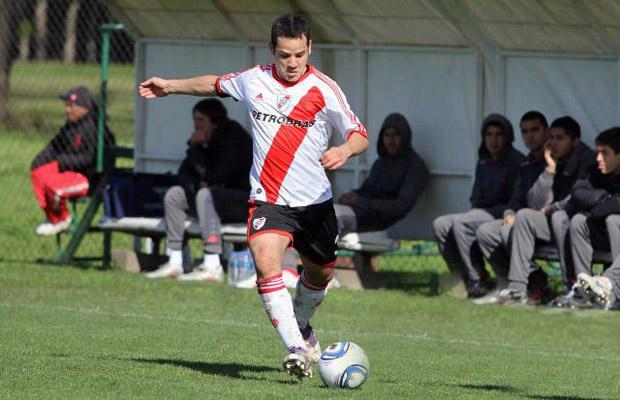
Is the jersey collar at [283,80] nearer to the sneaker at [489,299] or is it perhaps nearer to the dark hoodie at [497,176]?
the sneaker at [489,299]

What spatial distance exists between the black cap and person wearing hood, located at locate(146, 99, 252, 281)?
1.87m

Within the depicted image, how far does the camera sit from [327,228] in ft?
28.7

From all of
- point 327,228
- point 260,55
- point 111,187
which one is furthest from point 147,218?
point 327,228

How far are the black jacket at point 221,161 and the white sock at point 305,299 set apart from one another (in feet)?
20.0

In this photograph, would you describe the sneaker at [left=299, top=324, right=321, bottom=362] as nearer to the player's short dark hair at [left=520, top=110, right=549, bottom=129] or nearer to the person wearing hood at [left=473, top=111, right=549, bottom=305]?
the person wearing hood at [left=473, top=111, right=549, bottom=305]

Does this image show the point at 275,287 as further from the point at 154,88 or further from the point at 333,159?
the point at 154,88

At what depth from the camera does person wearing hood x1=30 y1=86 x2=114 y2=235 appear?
16391 millimetres

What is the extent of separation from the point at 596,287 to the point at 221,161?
464cm

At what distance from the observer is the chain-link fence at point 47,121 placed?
1661 cm

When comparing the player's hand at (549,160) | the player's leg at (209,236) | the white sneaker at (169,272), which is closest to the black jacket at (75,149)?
the white sneaker at (169,272)

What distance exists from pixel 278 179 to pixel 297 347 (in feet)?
3.34

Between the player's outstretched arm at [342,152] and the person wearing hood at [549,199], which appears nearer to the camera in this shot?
the player's outstretched arm at [342,152]

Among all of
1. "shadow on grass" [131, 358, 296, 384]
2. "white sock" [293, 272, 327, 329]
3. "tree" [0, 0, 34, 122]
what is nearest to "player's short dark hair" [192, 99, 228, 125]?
"shadow on grass" [131, 358, 296, 384]

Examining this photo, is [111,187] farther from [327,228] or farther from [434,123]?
[327,228]
